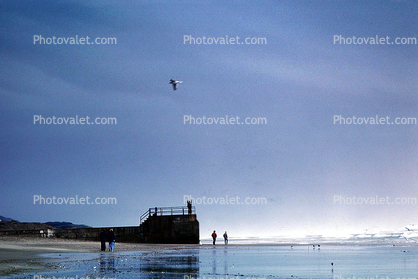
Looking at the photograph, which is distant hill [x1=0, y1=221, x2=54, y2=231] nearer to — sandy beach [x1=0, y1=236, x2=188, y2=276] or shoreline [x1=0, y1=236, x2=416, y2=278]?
shoreline [x1=0, y1=236, x2=416, y2=278]

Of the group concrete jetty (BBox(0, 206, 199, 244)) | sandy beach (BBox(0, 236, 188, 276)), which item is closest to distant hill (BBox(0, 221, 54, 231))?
concrete jetty (BBox(0, 206, 199, 244))

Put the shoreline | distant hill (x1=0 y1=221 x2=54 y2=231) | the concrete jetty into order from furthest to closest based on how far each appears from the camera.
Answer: distant hill (x1=0 y1=221 x2=54 y2=231) → the concrete jetty → the shoreline

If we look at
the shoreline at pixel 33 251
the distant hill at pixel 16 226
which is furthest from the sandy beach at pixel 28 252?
the distant hill at pixel 16 226

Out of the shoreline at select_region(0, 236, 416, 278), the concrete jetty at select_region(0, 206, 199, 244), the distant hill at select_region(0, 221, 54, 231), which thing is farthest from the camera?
the distant hill at select_region(0, 221, 54, 231)

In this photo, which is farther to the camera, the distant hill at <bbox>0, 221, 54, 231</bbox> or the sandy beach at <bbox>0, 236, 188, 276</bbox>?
the distant hill at <bbox>0, 221, 54, 231</bbox>

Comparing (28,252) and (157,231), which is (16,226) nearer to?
(157,231)

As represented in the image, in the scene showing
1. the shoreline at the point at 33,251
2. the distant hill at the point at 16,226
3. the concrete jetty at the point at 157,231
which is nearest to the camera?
the shoreline at the point at 33,251

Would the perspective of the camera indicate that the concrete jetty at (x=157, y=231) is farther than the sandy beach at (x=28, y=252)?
Yes

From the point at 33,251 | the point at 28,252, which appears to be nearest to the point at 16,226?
the point at 33,251

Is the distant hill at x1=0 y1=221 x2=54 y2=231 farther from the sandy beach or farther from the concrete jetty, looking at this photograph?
the sandy beach

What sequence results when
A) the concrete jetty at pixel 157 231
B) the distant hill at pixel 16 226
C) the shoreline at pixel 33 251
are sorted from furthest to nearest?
the distant hill at pixel 16 226
the concrete jetty at pixel 157 231
the shoreline at pixel 33 251

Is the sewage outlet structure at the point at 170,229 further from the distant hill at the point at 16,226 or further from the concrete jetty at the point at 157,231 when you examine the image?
the distant hill at the point at 16,226

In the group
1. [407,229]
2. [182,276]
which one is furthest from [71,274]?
[407,229]

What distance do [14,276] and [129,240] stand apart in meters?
38.1
